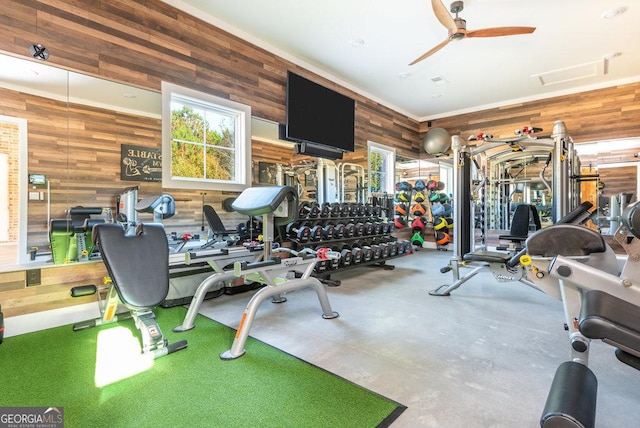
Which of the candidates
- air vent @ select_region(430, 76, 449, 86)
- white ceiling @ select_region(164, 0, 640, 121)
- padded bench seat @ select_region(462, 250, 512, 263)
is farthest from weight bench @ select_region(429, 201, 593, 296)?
air vent @ select_region(430, 76, 449, 86)

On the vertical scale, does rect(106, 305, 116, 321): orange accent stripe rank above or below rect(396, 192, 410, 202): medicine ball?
below

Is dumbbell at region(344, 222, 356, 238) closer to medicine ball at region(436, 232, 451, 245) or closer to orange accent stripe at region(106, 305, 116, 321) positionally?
orange accent stripe at region(106, 305, 116, 321)

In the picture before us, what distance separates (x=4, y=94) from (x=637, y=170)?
8.51 meters

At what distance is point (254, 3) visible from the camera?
3533 mm

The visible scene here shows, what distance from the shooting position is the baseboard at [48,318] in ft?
8.41

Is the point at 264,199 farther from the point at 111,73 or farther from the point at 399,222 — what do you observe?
the point at 399,222

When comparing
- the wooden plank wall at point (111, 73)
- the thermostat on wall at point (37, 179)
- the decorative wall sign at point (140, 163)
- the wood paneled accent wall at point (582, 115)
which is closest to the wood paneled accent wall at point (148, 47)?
the wooden plank wall at point (111, 73)

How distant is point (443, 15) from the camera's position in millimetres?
3205

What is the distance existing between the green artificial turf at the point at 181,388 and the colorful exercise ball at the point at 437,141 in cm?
627

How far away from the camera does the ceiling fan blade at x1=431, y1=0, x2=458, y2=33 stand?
3.04 metres

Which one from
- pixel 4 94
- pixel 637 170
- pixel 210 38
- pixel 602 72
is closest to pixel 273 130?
pixel 210 38

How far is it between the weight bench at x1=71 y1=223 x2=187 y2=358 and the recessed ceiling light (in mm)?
5283

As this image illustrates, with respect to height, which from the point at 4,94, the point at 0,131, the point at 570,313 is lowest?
the point at 570,313

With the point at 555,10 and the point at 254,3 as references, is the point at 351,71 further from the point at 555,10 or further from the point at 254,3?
the point at 555,10
